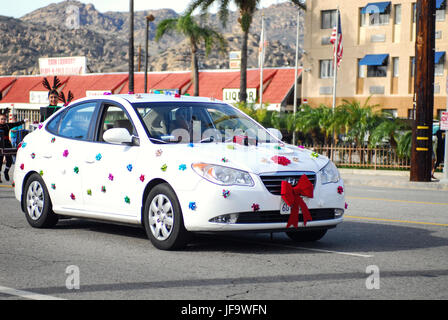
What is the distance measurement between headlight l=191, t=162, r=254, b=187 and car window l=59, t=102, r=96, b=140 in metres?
2.41

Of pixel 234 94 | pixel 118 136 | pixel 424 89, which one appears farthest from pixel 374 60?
pixel 118 136

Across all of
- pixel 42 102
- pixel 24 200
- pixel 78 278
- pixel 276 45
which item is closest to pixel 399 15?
pixel 42 102

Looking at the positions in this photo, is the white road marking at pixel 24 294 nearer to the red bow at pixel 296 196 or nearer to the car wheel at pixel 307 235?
the red bow at pixel 296 196

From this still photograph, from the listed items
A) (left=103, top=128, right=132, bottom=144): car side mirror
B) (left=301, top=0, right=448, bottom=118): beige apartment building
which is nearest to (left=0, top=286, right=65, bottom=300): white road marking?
(left=103, top=128, right=132, bottom=144): car side mirror

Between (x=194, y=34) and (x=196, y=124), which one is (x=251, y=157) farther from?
(x=194, y=34)

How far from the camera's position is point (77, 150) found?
9344mm

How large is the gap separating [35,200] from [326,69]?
139 feet

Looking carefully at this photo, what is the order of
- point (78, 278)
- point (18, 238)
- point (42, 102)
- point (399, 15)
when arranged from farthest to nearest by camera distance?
point (42, 102), point (399, 15), point (18, 238), point (78, 278)

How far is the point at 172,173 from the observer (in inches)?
309

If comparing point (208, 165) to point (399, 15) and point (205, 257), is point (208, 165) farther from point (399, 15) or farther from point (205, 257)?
point (399, 15)

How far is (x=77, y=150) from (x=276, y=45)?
166 m

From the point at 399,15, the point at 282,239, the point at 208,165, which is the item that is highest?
the point at 399,15

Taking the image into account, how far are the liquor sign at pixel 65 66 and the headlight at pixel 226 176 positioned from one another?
2315 inches

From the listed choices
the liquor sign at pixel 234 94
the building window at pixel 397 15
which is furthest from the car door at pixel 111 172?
the liquor sign at pixel 234 94
